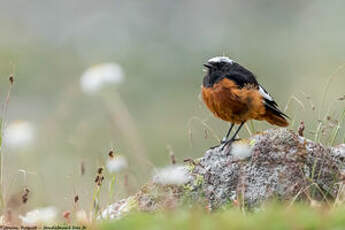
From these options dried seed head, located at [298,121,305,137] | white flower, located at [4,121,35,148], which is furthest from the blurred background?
white flower, located at [4,121,35,148]

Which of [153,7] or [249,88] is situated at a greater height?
[153,7]

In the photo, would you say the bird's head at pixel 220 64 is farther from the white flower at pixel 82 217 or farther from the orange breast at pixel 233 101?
the white flower at pixel 82 217

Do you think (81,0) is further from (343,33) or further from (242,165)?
(242,165)

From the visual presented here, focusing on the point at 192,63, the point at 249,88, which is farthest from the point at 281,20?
the point at 249,88

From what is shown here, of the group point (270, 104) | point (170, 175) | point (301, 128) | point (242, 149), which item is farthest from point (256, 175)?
point (270, 104)

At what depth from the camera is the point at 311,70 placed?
128ft

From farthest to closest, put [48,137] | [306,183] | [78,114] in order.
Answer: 1. [78,114]
2. [48,137]
3. [306,183]

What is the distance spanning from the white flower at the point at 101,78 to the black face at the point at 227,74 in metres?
1.54

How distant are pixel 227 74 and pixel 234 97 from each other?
0.42 metres

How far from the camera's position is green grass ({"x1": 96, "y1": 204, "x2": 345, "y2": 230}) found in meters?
6.84

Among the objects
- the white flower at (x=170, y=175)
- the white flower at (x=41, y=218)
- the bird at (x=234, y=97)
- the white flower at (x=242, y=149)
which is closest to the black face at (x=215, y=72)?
the bird at (x=234, y=97)

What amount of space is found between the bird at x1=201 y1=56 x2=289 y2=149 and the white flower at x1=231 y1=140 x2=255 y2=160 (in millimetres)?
244

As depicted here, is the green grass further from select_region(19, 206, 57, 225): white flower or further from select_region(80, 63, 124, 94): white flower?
select_region(80, 63, 124, 94): white flower

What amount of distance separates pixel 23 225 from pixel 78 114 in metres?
23.0
